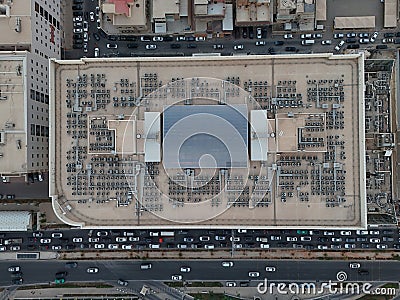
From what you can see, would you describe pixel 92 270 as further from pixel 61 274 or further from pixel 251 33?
pixel 251 33

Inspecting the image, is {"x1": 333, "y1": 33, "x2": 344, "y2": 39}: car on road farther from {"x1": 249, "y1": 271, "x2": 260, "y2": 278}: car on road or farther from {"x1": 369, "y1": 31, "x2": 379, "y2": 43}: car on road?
{"x1": 249, "y1": 271, "x2": 260, "y2": 278}: car on road

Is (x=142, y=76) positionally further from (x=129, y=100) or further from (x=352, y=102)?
(x=352, y=102)

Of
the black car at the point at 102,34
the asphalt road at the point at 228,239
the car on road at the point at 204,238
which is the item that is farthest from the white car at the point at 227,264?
the black car at the point at 102,34

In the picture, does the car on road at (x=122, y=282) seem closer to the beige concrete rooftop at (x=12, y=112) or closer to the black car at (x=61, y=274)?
the black car at (x=61, y=274)

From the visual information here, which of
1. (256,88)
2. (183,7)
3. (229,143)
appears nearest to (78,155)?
(229,143)

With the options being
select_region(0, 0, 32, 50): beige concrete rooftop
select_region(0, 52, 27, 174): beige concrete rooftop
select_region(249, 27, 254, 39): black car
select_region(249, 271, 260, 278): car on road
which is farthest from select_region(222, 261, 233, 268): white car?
select_region(0, 0, 32, 50): beige concrete rooftop

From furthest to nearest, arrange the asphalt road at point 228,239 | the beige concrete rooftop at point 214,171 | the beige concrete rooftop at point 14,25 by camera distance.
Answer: the asphalt road at point 228,239 → the beige concrete rooftop at point 14,25 → the beige concrete rooftop at point 214,171

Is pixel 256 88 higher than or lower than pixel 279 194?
higher
